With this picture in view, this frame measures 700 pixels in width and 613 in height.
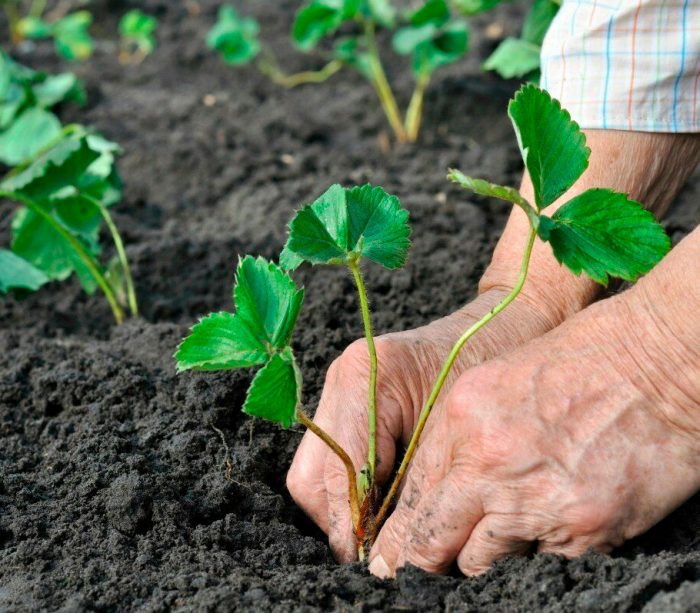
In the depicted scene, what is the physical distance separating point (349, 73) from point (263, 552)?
288cm

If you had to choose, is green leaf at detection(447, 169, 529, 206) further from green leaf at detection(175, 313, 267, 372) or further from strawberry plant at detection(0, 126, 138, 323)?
strawberry plant at detection(0, 126, 138, 323)

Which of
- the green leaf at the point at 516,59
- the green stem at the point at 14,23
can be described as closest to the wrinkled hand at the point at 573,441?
the green leaf at the point at 516,59

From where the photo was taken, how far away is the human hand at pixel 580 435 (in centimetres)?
120

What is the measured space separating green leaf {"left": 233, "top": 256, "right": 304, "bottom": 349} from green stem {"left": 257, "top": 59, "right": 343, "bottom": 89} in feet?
8.58

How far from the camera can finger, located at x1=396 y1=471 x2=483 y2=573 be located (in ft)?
4.09

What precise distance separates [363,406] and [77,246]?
0.93 m

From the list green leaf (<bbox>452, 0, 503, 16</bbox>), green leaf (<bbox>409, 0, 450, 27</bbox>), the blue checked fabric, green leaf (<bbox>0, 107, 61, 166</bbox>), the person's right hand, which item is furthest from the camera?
green leaf (<bbox>409, 0, 450, 27</bbox>)

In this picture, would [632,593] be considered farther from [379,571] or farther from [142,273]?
[142,273]

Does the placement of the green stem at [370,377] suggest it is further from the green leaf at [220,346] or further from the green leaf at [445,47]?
the green leaf at [445,47]

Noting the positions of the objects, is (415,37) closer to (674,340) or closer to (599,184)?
(599,184)

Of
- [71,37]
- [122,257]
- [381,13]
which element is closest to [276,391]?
[122,257]

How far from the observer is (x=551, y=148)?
120cm

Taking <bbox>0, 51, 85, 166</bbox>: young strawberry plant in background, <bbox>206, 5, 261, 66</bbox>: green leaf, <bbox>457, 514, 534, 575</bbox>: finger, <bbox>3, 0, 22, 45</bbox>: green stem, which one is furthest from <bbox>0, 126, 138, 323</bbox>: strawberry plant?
<bbox>3, 0, 22, 45</bbox>: green stem

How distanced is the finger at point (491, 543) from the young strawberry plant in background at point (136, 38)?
11.0 feet
